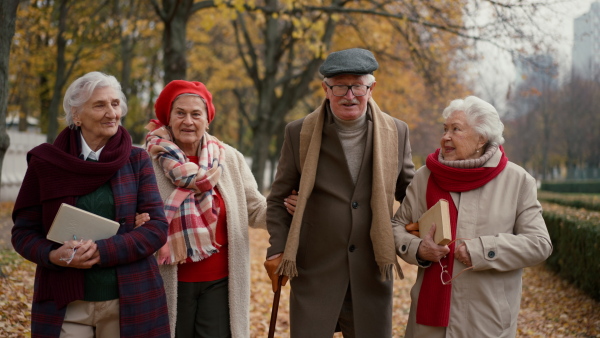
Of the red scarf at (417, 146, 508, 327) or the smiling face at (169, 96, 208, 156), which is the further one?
the smiling face at (169, 96, 208, 156)

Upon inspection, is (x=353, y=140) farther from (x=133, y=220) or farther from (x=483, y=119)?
(x=133, y=220)

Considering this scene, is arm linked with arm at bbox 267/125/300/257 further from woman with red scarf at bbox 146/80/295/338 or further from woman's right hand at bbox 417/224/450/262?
woman's right hand at bbox 417/224/450/262

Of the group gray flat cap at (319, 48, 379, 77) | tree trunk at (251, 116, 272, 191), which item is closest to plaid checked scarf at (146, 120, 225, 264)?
gray flat cap at (319, 48, 379, 77)

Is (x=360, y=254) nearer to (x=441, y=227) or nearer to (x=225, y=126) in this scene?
(x=441, y=227)

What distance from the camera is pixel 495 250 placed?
9.80ft

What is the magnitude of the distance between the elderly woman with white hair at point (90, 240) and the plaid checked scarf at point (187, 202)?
0.37 metres

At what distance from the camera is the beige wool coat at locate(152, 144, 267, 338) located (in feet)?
11.4

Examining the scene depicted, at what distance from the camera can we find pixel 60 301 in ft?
9.25

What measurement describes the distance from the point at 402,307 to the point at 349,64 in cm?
527

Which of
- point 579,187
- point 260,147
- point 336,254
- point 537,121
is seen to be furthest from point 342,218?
point 537,121

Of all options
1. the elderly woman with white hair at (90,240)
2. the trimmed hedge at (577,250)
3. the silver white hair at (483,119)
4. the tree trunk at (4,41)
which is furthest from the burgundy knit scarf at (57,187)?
the trimmed hedge at (577,250)

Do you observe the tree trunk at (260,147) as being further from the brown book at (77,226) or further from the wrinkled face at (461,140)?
the brown book at (77,226)

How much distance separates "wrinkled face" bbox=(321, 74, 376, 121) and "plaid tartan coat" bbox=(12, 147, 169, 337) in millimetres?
1053

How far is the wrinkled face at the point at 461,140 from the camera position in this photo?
3.19 m
